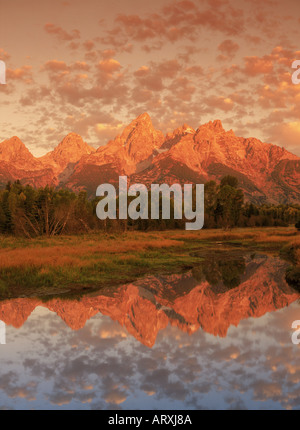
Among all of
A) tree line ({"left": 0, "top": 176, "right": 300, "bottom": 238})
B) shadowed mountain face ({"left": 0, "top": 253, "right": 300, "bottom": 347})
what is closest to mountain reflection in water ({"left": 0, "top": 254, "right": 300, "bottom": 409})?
shadowed mountain face ({"left": 0, "top": 253, "right": 300, "bottom": 347})

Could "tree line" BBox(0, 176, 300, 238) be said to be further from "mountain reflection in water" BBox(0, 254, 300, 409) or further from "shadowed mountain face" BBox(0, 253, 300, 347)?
"mountain reflection in water" BBox(0, 254, 300, 409)

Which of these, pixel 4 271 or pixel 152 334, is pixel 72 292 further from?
pixel 152 334

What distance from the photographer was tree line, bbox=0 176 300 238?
237ft

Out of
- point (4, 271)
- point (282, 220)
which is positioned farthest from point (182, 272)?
point (282, 220)

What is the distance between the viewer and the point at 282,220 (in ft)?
449

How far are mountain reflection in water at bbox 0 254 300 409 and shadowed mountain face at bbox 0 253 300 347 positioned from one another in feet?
0.18

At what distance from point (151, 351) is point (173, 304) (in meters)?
6.80

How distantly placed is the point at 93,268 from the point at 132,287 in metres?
5.82

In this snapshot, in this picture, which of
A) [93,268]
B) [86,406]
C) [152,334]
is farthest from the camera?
[93,268]

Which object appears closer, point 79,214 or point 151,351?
point 151,351

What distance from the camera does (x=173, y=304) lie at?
18.5m

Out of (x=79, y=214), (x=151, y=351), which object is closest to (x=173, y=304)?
(x=151, y=351)

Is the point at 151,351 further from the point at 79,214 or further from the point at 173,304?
the point at 79,214
